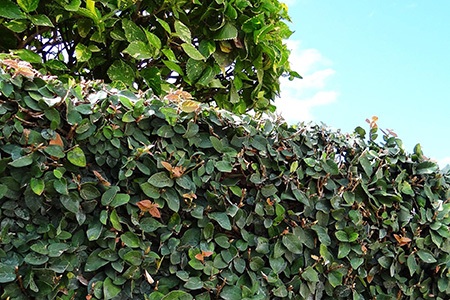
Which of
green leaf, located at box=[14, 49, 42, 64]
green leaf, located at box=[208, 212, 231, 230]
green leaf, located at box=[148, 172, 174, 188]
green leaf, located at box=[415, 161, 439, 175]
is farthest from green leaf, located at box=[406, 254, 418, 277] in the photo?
green leaf, located at box=[14, 49, 42, 64]

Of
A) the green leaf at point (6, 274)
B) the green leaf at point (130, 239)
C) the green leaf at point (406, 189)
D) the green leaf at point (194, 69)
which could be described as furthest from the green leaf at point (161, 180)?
the green leaf at point (406, 189)

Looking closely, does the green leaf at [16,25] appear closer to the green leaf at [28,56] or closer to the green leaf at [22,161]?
the green leaf at [28,56]

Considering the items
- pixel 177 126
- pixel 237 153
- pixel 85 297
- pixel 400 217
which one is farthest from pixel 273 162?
pixel 85 297

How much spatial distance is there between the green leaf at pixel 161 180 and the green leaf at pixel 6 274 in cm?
57

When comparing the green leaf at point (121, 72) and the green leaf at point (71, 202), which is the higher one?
the green leaf at point (121, 72)

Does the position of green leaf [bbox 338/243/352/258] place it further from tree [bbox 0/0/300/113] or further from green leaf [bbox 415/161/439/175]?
tree [bbox 0/0/300/113]

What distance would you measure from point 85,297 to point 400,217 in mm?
1521

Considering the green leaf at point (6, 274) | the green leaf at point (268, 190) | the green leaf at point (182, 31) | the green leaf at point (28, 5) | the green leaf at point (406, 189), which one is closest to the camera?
the green leaf at point (6, 274)

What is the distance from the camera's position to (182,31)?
2580mm

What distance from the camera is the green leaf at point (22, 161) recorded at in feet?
5.29

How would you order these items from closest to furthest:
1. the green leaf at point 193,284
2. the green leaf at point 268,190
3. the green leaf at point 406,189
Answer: the green leaf at point 193,284, the green leaf at point 268,190, the green leaf at point 406,189

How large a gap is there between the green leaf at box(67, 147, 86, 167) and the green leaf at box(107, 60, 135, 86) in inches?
35.1

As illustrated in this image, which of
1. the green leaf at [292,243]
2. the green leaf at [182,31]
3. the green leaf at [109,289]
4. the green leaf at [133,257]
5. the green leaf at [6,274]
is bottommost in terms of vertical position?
the green leaf at [6,274]

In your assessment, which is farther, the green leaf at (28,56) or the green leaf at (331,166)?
the green leaf at (28,56)
